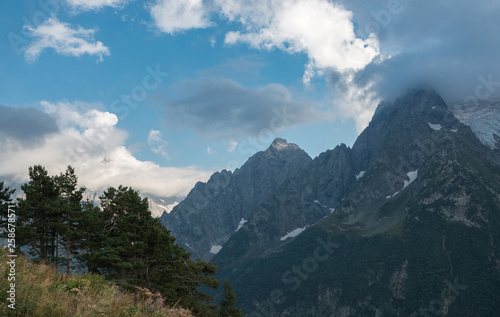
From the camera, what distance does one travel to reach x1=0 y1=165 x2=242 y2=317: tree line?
35219 mm

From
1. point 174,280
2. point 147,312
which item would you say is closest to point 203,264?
point 174,280

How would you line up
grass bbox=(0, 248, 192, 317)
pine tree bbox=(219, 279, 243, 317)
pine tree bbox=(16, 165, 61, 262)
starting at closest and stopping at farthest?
1. grass bbox=(0, 248, 192, 317)
2. pine tree bbox=(16, 165, 61, 262)
3. pine tree bbox=(219, 279, 243, 317)

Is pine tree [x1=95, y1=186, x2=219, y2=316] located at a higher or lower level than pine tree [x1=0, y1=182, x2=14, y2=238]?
lower

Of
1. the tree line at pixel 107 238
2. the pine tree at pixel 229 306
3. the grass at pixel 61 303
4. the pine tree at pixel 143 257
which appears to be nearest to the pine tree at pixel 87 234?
the tree line at pixel 107 238

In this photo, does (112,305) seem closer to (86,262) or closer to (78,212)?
(86,262)

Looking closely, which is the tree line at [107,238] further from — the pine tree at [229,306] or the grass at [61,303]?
the grass at [61,303]

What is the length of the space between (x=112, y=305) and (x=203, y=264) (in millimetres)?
32777

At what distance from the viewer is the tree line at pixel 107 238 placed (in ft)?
116

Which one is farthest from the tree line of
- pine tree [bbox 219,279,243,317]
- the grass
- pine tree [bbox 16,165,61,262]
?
the grass

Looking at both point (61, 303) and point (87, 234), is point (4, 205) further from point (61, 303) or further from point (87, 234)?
point (61, 303)

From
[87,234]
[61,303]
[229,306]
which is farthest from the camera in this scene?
[229,306]

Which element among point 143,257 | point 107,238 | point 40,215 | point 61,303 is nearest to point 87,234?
point 107,238

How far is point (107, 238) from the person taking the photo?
37.0m

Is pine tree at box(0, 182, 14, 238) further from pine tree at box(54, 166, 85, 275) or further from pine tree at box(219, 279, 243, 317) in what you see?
pine tree at box(219, 279, 243, 317)
